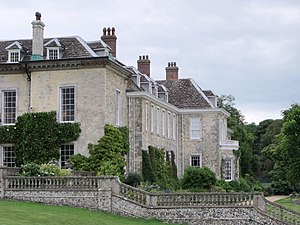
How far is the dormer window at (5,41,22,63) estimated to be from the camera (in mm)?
39875

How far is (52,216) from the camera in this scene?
2342 centimetres

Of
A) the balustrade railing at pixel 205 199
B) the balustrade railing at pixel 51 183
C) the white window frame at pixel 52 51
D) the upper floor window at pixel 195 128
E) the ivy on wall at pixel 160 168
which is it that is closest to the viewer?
the balustrade railing at pixel 205 199

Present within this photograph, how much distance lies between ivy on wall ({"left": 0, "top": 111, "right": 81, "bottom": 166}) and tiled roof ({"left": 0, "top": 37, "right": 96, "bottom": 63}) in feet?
12.9

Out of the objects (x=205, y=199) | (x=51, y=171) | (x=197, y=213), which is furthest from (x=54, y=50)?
(x=197, y=213)

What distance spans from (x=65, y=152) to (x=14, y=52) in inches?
290

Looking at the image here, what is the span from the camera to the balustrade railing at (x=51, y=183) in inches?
1118

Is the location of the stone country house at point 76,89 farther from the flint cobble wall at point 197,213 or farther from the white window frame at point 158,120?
the flint cobble wall at point 197,213

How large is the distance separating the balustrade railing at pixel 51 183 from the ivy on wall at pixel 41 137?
8.56m

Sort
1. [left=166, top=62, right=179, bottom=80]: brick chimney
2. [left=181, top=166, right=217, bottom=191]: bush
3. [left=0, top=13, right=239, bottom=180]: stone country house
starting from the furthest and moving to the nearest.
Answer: [left=166, top=62, right=179, bottom=80]: brick chimney, [left=181, top=166, right=217, bottom=191]: bush, [left=0, top=13, right=239, bottom=180]: stone country house

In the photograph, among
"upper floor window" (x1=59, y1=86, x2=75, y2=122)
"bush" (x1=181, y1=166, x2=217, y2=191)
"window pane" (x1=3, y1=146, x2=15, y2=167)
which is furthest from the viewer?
"bush" (x1=181, y1=166, x2=217, y2=191)

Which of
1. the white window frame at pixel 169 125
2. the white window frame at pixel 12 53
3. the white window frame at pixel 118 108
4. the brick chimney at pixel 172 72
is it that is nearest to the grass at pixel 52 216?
the white window frame at pixel 118 108

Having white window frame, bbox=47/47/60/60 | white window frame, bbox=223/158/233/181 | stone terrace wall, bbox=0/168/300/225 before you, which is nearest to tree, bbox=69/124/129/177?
white window frame, bbox=47/47/60/60

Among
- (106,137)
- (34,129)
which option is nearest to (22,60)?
(34,129)

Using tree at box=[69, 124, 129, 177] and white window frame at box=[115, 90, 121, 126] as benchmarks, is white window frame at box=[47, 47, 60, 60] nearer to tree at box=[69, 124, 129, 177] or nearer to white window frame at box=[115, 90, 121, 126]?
white window frame at box=[115, 90, 121, 126]
